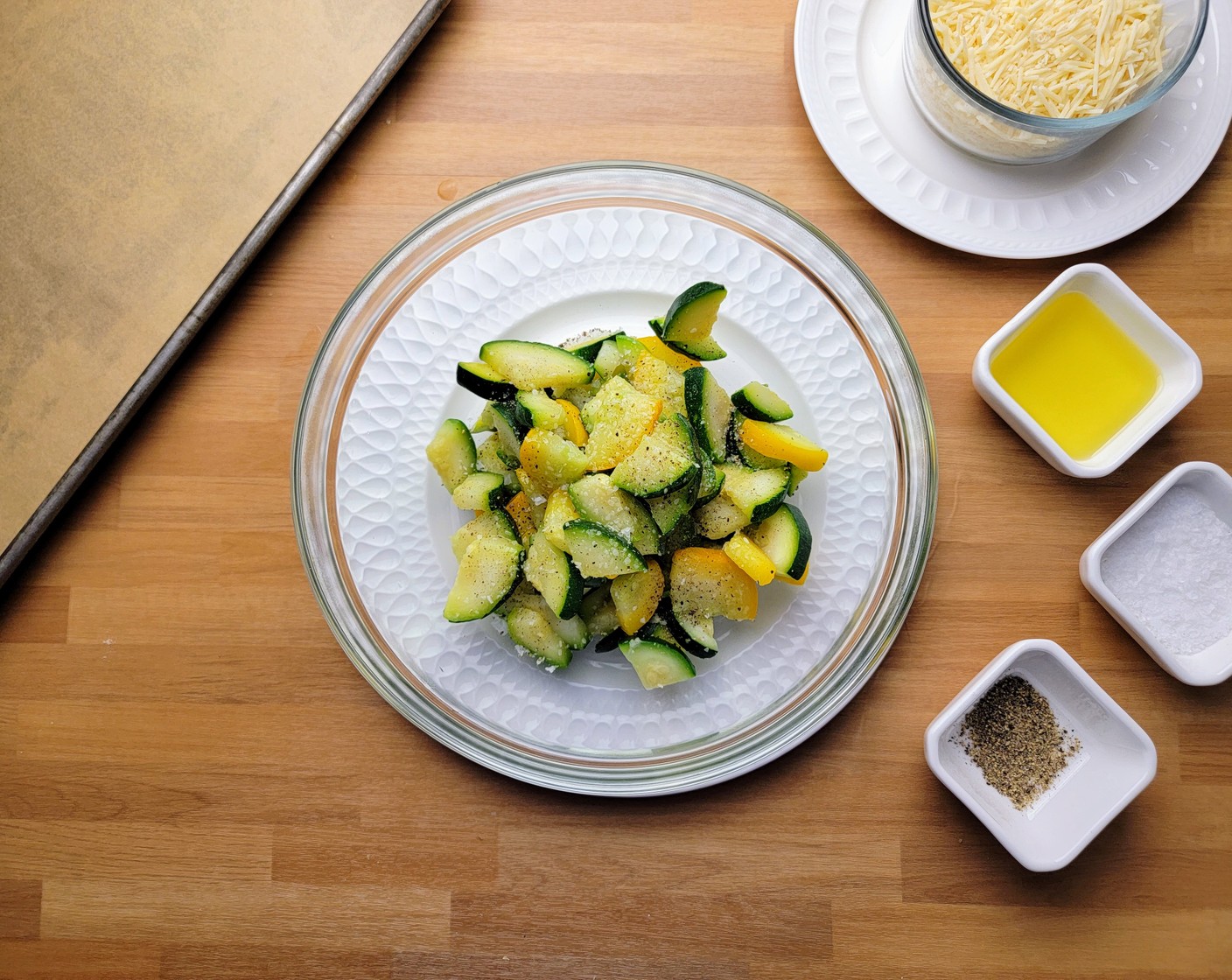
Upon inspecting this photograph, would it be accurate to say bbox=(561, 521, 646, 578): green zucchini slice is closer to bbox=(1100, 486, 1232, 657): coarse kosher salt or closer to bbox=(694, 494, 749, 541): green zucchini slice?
bbox=(694, 494, 749, 541): green zucchini slice

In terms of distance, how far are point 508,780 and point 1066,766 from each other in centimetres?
91

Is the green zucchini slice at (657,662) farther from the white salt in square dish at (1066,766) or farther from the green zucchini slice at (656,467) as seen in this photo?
the white salt in square dish at (1066,766)

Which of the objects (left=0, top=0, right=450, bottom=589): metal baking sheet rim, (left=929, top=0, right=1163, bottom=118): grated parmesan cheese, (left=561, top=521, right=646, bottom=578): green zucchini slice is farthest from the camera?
(left=0, top=0, right=450, bottom=589): metal baking sheet rim

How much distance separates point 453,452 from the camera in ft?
4.04

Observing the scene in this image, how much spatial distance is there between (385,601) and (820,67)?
45.5 inches

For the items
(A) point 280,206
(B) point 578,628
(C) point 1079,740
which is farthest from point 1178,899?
(A) point 280,206

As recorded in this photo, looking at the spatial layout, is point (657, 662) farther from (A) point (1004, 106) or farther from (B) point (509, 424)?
(A) point (1004, 106)

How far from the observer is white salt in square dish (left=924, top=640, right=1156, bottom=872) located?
130 centimetres

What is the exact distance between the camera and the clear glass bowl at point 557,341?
133 centimetres

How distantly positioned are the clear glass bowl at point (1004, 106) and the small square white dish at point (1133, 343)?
0.20m

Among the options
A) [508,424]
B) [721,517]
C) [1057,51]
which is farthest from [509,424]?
[1057,51]

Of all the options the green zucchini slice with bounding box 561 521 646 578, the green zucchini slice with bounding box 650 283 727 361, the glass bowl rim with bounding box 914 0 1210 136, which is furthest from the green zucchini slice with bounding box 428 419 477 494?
the glass bowl rim with bounding box 914 0 1210 136

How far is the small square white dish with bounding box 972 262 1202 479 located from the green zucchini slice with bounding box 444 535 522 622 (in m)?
0.81

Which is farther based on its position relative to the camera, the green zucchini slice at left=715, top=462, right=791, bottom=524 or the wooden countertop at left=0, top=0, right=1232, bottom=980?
the wooden countertop at left=0, top=0, right=1232, bottom=980
